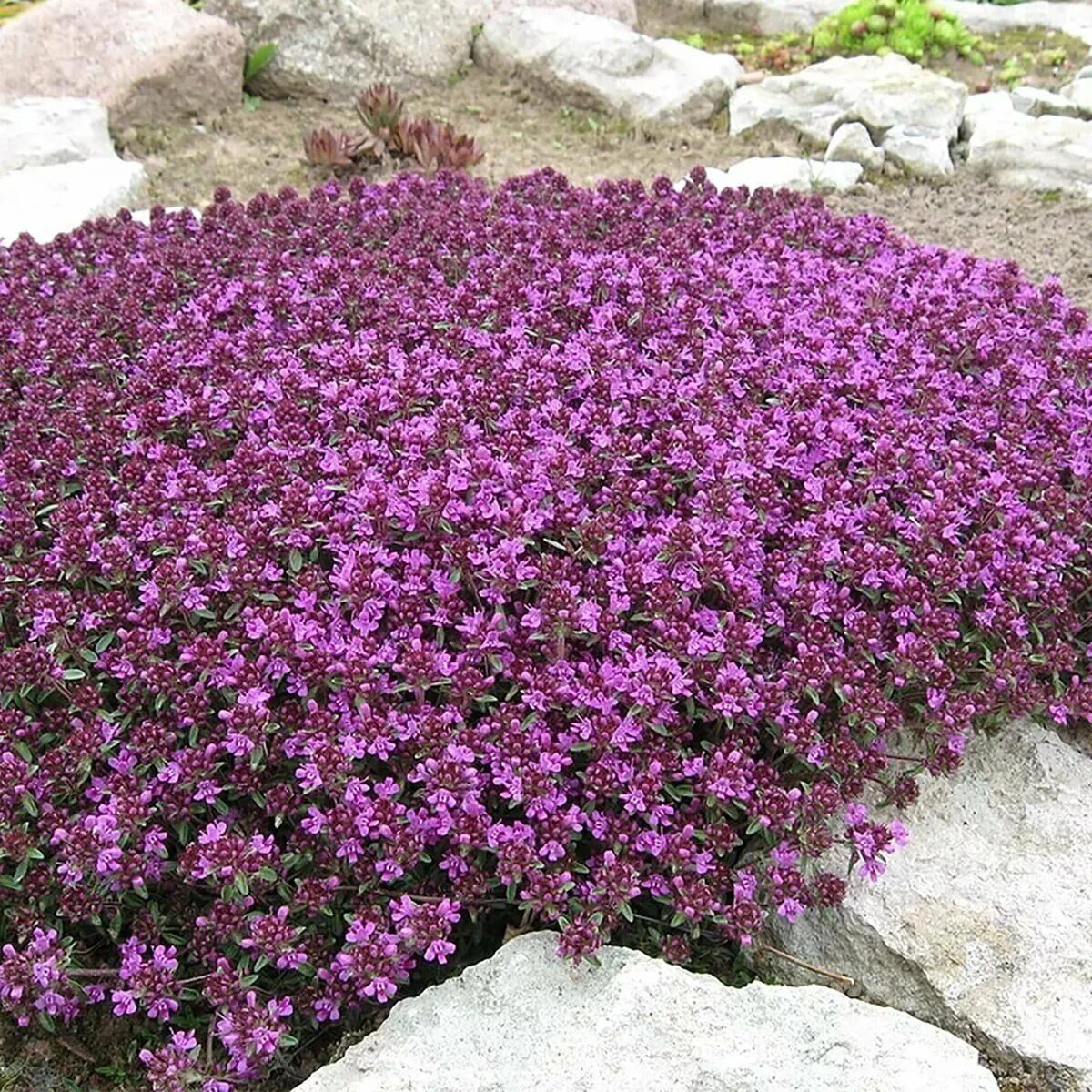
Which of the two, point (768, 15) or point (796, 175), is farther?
point (768, 15)

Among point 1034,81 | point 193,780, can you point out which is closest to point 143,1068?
point 193,780

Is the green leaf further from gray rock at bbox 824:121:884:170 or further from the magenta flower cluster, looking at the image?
the magenta flower cluster

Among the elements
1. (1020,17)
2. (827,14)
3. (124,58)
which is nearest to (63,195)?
(124,58)

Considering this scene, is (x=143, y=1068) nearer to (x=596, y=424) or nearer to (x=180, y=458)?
(x=180, y=458)

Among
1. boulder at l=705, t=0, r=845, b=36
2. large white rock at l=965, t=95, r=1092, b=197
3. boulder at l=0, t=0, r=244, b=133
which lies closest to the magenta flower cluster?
large white rock at l=965, t=95, r=1092, b=197

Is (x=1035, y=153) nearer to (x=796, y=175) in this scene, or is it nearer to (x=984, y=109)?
(x=984, y=109)

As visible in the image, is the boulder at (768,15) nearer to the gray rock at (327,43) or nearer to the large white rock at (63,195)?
the gray rock at (327,43)

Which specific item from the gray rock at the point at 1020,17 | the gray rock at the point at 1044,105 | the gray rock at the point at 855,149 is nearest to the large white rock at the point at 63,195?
the gray rock at the point at 855,149
